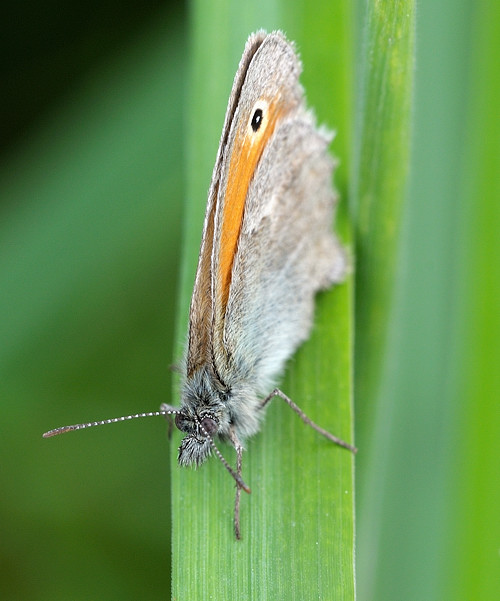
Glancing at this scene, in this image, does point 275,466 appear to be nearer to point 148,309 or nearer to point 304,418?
point 304,418

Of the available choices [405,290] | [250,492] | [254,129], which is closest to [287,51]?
[254,129]

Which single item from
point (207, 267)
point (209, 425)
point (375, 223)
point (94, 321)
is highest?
point (375, 223)

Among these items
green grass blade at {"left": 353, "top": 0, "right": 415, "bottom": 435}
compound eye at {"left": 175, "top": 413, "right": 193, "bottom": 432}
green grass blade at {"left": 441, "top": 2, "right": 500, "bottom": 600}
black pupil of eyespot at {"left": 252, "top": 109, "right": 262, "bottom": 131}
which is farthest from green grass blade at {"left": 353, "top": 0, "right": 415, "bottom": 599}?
compound eye at {"left": 175, "top": 413, "right": 193, "bottom": 432}

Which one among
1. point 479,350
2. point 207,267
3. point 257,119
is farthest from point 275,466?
point 257,119

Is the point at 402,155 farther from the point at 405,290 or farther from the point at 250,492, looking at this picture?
the point at 250,492

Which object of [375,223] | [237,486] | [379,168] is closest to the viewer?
[237,486]

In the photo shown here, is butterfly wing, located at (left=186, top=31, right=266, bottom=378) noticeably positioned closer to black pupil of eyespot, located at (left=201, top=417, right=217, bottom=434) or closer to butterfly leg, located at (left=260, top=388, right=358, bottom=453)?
black pupil of eyespot, located at (left=201, top=417, right=217, bottom=434)

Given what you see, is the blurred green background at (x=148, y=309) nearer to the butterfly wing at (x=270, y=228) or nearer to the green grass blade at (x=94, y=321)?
the green grass blade at (x=94, y=321)
